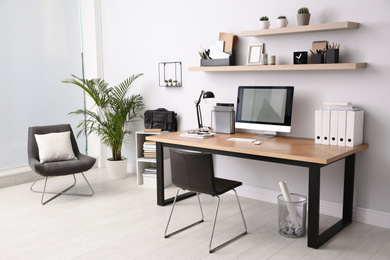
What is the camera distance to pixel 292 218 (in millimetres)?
3279

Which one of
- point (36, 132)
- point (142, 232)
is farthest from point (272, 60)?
point (36, 132)

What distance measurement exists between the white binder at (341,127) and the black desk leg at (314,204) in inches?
21.4

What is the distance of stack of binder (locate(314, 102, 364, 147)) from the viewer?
3.29m

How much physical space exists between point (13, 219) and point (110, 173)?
1.54 metres

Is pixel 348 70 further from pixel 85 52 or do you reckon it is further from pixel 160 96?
pixel 85 52

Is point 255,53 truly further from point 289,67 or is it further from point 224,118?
point 224,118

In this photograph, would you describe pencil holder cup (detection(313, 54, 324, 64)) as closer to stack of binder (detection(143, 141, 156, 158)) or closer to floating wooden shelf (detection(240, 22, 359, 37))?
floating wooden shelf (detection(240, 22, 359, 37))

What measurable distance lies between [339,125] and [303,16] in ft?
3.25

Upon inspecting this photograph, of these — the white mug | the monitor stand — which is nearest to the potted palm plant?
the monitor stand

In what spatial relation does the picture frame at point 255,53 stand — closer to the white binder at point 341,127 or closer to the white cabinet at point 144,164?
the white binder at point 341,127

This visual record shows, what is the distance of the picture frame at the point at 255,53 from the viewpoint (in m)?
3.95

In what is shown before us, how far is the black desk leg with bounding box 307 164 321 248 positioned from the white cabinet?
2.08 m

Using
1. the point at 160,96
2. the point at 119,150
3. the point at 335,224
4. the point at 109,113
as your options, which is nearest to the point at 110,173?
the point at 119,150

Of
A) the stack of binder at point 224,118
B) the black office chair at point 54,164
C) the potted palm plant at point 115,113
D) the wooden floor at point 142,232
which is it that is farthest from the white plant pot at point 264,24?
the black office chair at point 54,164
